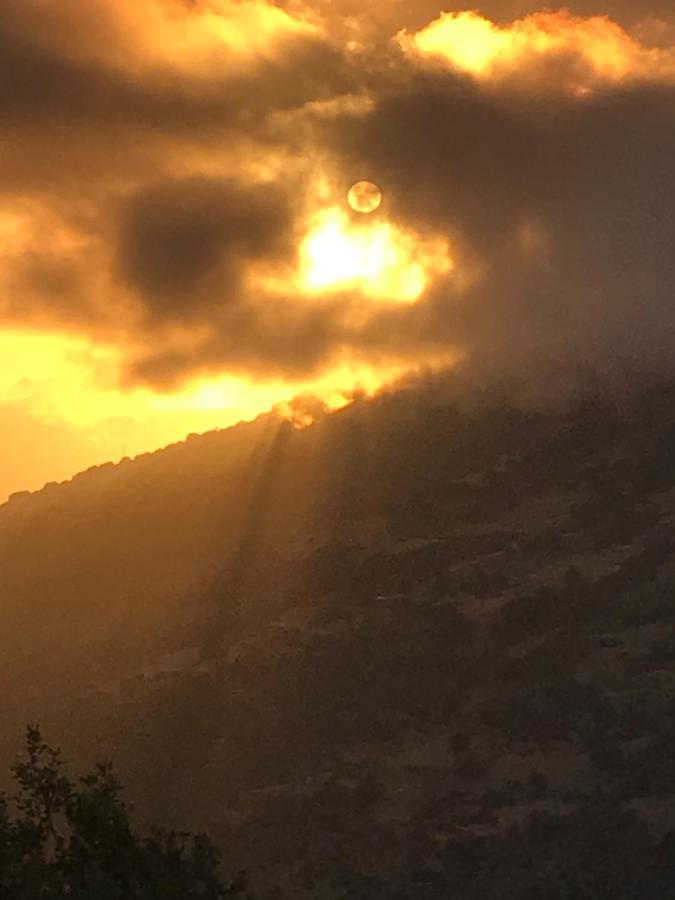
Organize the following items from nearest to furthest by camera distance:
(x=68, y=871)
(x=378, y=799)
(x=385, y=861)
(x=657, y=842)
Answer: (x=68, y=871), (x=657, y=842), (x=385, y=861), (x=378, y=799)


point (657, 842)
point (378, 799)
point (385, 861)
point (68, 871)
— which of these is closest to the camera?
point (68, 871)

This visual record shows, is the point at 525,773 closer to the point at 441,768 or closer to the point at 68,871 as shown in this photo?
the point at 441,768

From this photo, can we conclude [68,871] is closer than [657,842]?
Yes

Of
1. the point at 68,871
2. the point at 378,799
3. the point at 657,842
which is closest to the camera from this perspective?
the point at 68,871

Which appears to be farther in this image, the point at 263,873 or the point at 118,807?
the point at 263,873

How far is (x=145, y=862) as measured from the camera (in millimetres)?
46594

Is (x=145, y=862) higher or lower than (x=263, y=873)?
higher

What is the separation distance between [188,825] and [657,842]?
60.5 m

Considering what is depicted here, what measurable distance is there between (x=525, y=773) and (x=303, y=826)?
96.1 feet

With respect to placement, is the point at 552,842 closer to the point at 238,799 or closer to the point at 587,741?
the point at 587,741

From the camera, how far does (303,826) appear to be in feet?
618

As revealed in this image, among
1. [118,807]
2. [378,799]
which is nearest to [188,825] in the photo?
[378,799]

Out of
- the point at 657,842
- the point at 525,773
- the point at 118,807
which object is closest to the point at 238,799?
the point at 525,773

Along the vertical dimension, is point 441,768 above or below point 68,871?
below
